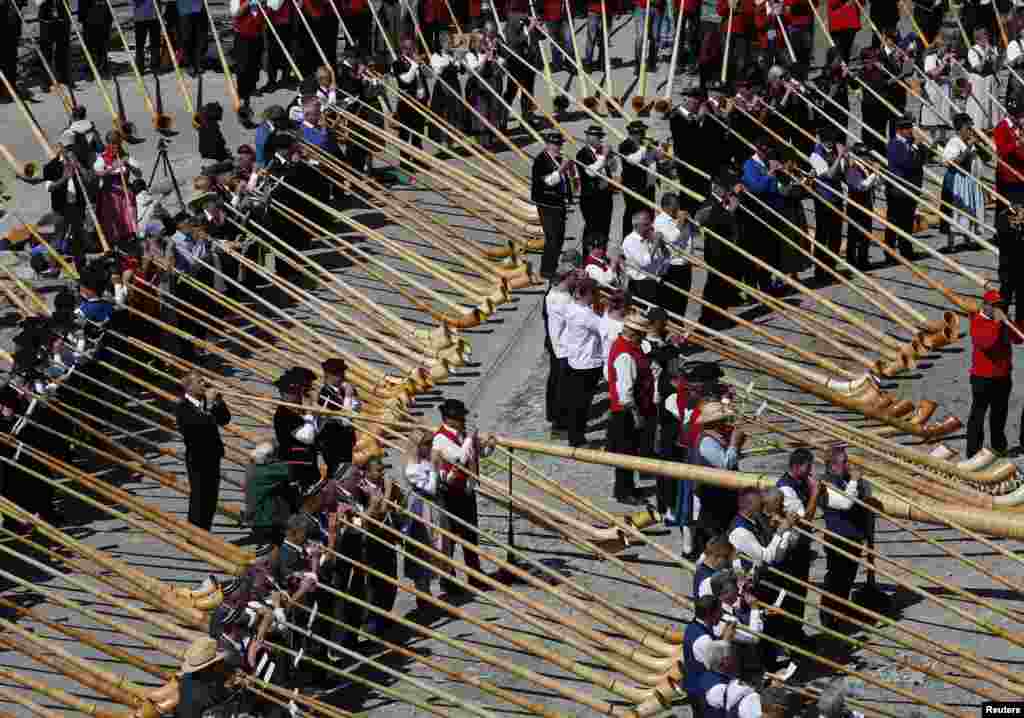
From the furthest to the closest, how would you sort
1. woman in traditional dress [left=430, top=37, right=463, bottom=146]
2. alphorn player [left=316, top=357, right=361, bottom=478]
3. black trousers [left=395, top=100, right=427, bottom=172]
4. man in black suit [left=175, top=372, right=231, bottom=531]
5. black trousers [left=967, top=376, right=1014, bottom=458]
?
woman in traditional dress [left=430, top=37, right=463, bottom=146], black trousers [left=395, top=100, right=427, bottom=172], black trousers [left=967, top=376, right=1014, bottom=458], alphorn player [left=316, top=357, right=361, bottom=478], man in black suit [left=175, top=372, right=231, bottom=531]

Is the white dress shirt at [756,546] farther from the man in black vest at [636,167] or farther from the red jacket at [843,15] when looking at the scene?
the red jacket at [843,15]

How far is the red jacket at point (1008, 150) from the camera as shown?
29188mm

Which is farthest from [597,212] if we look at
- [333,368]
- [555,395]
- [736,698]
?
[736,698]

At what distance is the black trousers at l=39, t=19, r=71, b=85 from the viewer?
33.8 m

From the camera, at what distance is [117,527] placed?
76.9 ft

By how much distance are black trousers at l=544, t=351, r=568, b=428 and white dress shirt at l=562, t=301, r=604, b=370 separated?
40 centimetres

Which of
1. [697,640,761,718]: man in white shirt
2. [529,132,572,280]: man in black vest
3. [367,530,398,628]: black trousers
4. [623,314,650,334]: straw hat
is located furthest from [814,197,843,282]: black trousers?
[697,640,761,718]: man in white shirt

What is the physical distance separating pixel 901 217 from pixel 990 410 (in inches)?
204

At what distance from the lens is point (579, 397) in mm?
24391

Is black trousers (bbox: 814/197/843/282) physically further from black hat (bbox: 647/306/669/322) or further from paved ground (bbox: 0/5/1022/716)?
black hat (bbox: 647/306/669/322)

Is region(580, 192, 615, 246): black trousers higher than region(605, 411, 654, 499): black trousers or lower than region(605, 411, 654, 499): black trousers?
higher

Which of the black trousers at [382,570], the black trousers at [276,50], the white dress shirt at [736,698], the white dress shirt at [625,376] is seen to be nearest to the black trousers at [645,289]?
the white dress shirt at [625,376]

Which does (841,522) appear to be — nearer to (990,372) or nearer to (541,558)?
(541,558)

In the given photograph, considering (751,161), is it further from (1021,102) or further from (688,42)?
(688,42)
